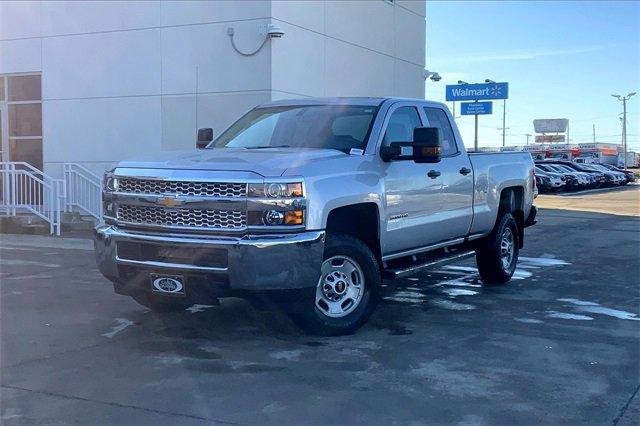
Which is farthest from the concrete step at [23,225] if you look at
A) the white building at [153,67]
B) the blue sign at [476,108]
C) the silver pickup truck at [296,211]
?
the blue sign at [476,108]

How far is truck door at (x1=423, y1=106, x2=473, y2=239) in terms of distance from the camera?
7855 mm

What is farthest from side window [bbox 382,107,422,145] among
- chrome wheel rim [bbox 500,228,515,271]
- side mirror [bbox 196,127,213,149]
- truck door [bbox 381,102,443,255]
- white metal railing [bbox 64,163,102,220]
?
white metal railing [bbox 64,163,102,220]

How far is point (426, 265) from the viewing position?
7.52 meters

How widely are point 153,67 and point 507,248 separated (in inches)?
376

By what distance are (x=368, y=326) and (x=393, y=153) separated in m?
1.63

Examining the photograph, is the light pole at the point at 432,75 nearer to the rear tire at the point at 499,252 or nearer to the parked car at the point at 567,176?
the rear tire at the point at 499,252

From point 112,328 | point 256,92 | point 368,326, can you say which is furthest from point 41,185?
point 368,326

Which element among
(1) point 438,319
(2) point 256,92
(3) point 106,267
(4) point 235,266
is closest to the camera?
(4) point 235,266

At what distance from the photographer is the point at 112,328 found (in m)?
6.79

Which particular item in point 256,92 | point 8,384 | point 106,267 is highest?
point 256,92

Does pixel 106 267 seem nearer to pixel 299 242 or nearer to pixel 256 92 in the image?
pixel 299 242

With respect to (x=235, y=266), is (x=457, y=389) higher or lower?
lower

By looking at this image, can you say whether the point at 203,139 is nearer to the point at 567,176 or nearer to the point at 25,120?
the point at 25,120

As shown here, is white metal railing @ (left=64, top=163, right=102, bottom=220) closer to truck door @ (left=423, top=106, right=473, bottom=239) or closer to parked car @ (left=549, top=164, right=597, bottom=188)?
truck door @ (left=423, top=106, right=473, bottom=239)
